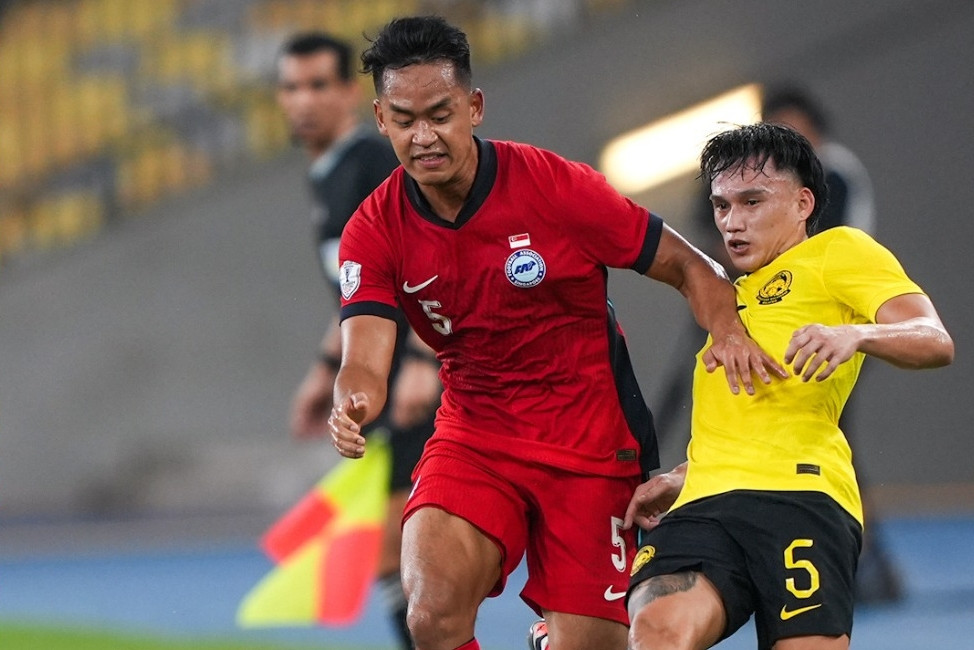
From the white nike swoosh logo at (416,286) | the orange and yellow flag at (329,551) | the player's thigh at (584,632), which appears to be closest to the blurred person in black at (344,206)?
the orange and yellow flag at (329,551)

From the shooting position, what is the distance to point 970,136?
28.9ft

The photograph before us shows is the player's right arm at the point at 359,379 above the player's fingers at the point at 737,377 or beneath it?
above

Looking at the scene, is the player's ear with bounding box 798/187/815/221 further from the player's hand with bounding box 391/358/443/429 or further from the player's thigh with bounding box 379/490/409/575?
the player's thigh with bounding box 379/490/409/575

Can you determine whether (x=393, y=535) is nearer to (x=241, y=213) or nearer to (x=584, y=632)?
(x=584, y=632)

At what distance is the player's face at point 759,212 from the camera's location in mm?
3281

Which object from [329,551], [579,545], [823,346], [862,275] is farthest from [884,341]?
[329,551]

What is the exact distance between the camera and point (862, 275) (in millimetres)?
3096

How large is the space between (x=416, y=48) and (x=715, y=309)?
93 cm

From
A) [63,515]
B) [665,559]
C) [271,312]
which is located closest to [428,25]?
[665,559]

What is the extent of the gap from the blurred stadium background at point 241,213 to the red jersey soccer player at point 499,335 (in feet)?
16.2

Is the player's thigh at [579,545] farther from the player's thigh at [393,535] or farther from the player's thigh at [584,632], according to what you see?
the player's thigh at [393,535]

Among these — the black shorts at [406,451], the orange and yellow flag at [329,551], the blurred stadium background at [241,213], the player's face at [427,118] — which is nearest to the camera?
the player's face at [427,118]

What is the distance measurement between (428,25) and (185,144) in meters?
9.26

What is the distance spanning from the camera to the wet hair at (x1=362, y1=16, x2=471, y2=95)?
3.31 meters
